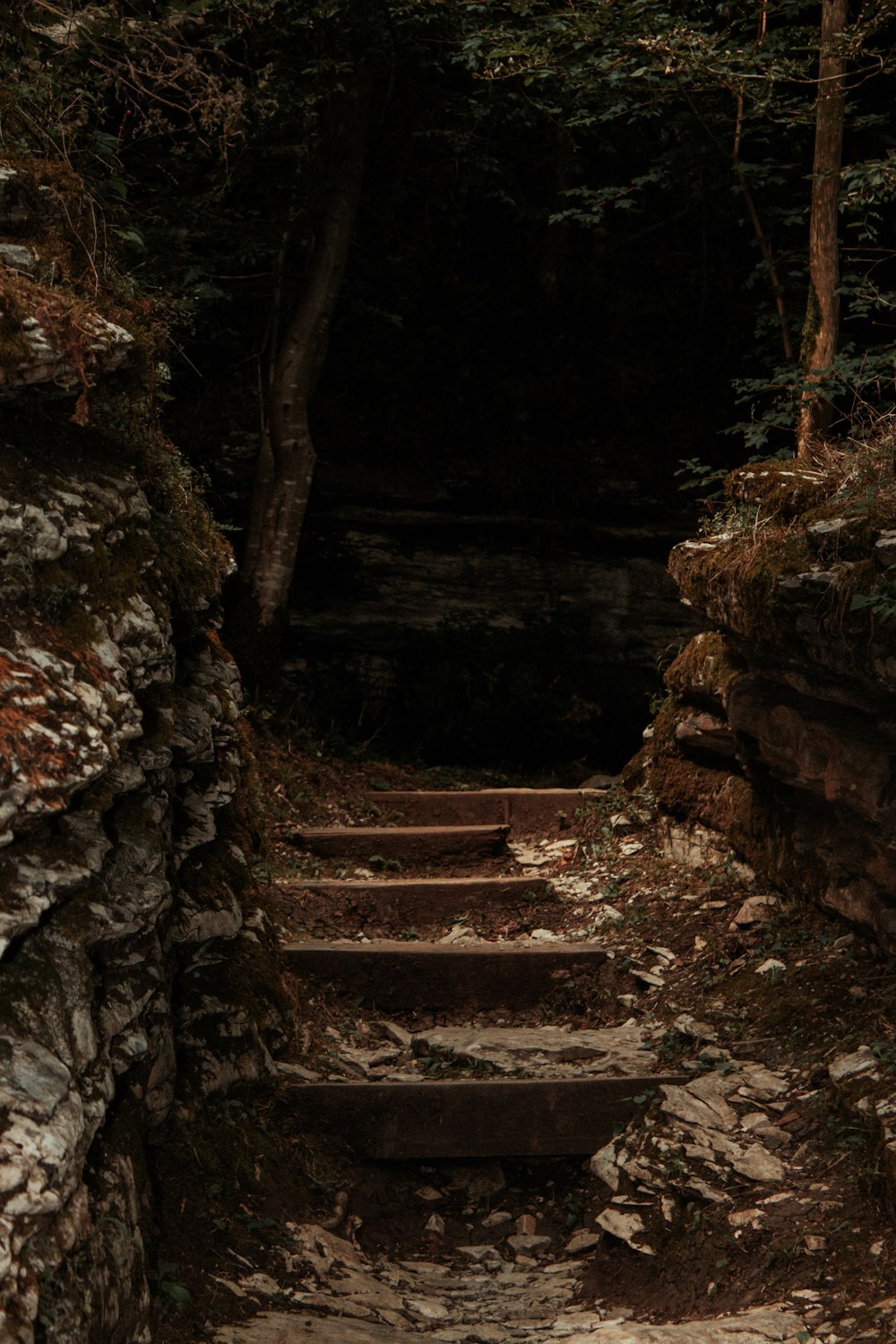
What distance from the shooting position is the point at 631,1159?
14.3ft

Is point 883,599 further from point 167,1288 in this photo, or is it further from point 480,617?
point 480,617

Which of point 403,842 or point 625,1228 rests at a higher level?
point 403,842

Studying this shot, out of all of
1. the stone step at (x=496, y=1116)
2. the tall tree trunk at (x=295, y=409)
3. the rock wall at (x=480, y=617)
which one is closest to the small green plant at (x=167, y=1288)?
the stone step at (x=496, y=1116)

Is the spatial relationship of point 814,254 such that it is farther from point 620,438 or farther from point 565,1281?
point 565,1281

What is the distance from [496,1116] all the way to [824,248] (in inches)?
215

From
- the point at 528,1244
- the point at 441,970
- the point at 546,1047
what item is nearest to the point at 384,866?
the point at 441,970

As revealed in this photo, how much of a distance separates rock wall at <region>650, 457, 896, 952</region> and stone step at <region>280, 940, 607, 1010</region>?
1.25 meters

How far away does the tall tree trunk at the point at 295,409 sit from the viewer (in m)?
9.65

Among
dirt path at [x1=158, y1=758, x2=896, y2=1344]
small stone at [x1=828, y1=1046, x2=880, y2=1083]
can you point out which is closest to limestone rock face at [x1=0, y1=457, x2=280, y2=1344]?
dirt path at [x1=158, y1=758, x2=896, y2=1344]

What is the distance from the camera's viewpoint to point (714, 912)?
625cm

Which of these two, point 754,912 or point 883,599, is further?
point 754,912

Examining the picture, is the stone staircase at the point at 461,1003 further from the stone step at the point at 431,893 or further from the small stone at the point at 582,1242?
the small stone at the point at 582,1242

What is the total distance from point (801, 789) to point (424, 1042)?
2.21 metres

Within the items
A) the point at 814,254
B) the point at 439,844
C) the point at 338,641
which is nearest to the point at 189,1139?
the point at 439,844
